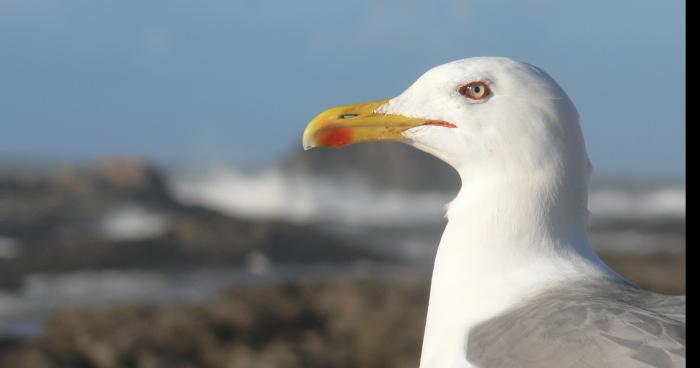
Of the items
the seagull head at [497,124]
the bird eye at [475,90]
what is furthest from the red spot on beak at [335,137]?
the bird eye at [475,90]

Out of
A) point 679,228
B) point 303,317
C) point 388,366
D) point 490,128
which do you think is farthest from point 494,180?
point 679,228

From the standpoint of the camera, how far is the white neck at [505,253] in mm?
2609

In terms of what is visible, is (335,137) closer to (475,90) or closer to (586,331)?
(475,90)

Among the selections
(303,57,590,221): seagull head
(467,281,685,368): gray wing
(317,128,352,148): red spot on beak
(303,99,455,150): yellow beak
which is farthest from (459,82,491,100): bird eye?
(467,281,685,368): gray wing

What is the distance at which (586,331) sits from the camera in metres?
2.29

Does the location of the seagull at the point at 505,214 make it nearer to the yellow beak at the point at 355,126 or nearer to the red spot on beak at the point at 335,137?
the yellow beak at the point at 355,126

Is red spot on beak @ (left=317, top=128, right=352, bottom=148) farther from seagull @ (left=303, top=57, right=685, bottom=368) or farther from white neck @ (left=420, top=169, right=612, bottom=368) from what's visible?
white neck @ (left=420, top=169, right=612, bottom=368)

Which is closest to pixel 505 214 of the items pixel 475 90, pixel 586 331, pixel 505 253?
pixel 505 253

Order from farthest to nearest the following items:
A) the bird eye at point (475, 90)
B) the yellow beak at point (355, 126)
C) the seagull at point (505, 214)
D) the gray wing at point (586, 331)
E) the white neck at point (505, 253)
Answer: the yellow beak at point (355, 126) < the bird eye at point (475, 90) < the white neck at point (505, 253) < the seagull at point (505, 214) < the gray wing at point (586, 331)

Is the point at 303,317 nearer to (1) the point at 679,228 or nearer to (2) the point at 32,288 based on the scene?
(2) the point at 32,288

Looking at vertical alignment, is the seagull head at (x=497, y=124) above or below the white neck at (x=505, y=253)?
above

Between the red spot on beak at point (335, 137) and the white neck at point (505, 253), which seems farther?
the red spot on beak at point (335, 137)

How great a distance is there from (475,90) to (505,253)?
48 cm

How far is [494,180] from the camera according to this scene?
272 centimetres
